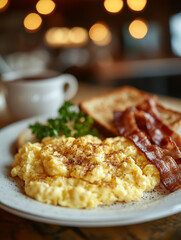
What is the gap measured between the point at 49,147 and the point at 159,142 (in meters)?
0.75

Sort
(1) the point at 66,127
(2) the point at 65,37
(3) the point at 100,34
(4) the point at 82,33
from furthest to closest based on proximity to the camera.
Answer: (3) the point at 100,34 < (4) the point at 82,33 < (2) the point at 65,37 < (1) the point at 66,127

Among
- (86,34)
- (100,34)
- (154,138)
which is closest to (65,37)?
(86,34)

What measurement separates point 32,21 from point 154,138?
35.2 feet

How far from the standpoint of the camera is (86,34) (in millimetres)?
12727

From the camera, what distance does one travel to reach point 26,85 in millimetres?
2830

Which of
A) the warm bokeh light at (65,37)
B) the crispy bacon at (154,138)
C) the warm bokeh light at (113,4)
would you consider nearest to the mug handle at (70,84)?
the crispy bacon at (154,138)

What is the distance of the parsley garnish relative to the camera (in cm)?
222

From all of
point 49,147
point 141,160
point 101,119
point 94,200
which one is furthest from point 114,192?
point 101,119

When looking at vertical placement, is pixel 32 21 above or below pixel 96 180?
above

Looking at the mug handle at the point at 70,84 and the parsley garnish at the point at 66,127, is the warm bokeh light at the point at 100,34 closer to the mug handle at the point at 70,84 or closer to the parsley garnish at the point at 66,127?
the mug handle at the point at 70,84

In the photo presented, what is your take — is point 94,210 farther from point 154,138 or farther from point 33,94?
point 33,94

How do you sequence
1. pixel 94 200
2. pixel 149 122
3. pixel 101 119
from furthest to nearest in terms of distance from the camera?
pixel 101 119
pixel 149 122
pixel 94 200

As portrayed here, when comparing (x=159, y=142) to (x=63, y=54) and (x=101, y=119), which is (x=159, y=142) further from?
(x=63, y=54)

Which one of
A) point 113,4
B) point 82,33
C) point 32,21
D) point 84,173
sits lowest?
point 84,173
